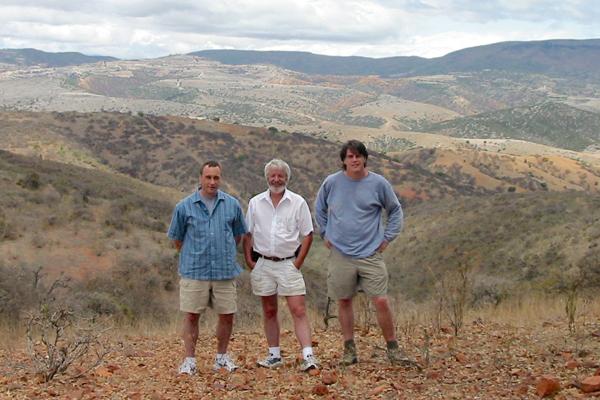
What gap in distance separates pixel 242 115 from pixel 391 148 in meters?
52.2

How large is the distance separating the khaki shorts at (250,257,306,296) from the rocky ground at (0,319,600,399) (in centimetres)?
67

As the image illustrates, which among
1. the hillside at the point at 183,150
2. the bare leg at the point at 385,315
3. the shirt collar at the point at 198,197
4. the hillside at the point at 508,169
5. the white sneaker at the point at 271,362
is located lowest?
the hillside at the point at 508,169

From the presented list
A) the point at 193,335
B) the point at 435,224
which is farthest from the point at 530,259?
the point at 193,335

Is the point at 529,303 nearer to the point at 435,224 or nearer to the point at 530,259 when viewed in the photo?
the point at 530,259

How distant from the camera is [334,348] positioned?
6.52m

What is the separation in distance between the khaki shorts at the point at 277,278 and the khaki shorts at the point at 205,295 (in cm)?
23

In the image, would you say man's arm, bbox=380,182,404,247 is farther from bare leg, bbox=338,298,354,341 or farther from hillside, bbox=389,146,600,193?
hillside, bbox=389,146,600,193

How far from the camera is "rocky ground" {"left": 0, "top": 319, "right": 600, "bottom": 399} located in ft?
15.6

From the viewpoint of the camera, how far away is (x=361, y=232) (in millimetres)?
5480

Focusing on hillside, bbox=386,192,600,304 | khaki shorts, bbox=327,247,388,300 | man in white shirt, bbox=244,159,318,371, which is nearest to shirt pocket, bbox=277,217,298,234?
man in white shirt, bbox=244,159,318,371

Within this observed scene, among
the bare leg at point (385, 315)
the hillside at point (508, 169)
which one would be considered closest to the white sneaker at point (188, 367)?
the bare leg at point (385, 315)

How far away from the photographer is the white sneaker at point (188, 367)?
5.45 m

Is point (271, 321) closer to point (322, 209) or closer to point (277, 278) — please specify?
point (277, 278)

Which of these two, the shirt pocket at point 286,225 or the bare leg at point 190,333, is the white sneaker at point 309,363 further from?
the shirt pocket at point 286,225
